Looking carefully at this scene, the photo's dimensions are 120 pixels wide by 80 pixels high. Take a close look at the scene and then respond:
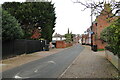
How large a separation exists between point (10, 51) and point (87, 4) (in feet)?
46.0

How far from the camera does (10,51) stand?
2033cm

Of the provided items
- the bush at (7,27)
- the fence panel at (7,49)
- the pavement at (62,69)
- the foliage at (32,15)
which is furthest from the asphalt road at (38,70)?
the foliage at (32,15)

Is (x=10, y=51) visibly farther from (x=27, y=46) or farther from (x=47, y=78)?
(x=47, y=78)

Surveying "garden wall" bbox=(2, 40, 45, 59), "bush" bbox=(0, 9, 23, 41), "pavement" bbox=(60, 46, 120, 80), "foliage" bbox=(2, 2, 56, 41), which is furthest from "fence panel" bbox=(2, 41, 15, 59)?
"foliage" bbox=(2, 2, 56, 41)

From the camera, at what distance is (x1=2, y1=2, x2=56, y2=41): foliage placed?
3575 cm

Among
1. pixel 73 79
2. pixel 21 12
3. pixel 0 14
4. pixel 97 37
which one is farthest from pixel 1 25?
pixel 97 37

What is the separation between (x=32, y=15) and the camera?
36.4 meters

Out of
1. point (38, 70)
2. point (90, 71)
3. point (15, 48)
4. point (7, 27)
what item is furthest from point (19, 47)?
point (90, 71)

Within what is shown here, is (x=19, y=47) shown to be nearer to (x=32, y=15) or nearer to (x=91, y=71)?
(x=91, y=71)

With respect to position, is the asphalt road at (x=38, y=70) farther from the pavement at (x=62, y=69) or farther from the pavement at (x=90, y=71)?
the pavement at (x=90, y=71)

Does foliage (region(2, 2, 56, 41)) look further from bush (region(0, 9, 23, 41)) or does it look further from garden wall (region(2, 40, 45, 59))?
bush (region(0, 9, 23, 41))

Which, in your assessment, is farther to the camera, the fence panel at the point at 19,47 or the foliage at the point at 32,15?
the foliage at the point at 32,15

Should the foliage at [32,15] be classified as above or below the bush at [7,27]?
above

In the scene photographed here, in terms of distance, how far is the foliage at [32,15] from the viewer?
117ft
